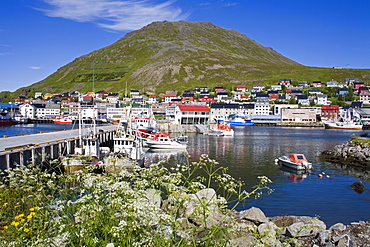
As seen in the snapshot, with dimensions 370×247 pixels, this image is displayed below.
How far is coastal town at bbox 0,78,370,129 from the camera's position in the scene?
123 metres

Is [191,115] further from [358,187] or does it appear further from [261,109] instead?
[358,187]

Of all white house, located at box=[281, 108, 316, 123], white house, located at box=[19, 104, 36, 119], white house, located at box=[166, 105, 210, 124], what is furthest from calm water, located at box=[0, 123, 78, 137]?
white house, located at box=[281, 108, 316, 123]

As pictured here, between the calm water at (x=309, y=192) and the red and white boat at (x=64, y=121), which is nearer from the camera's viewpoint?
the calm water at (x=309, y=192)

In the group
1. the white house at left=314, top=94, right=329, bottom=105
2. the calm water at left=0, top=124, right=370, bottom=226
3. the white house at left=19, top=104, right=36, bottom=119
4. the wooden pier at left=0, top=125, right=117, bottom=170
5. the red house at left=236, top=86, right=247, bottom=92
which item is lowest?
the calm water at left=0, top=124, right=370, bottom=226

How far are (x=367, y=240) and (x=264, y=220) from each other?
12.1 ft

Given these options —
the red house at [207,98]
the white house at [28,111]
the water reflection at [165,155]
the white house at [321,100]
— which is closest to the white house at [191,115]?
the red house at [207,98]

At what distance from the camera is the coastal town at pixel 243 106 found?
403ft

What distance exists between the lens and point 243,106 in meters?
141

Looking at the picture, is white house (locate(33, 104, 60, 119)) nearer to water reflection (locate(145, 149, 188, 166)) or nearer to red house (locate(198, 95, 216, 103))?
red house (locate(198, 95, 216, 103))

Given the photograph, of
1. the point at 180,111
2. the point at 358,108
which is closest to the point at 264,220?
the point at 180,111

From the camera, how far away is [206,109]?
11731cm

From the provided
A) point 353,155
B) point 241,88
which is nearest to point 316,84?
point 241,88

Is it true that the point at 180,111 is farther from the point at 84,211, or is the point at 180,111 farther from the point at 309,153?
the point at 84,211

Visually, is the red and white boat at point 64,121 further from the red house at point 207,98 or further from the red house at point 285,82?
the red house at point 285,82
